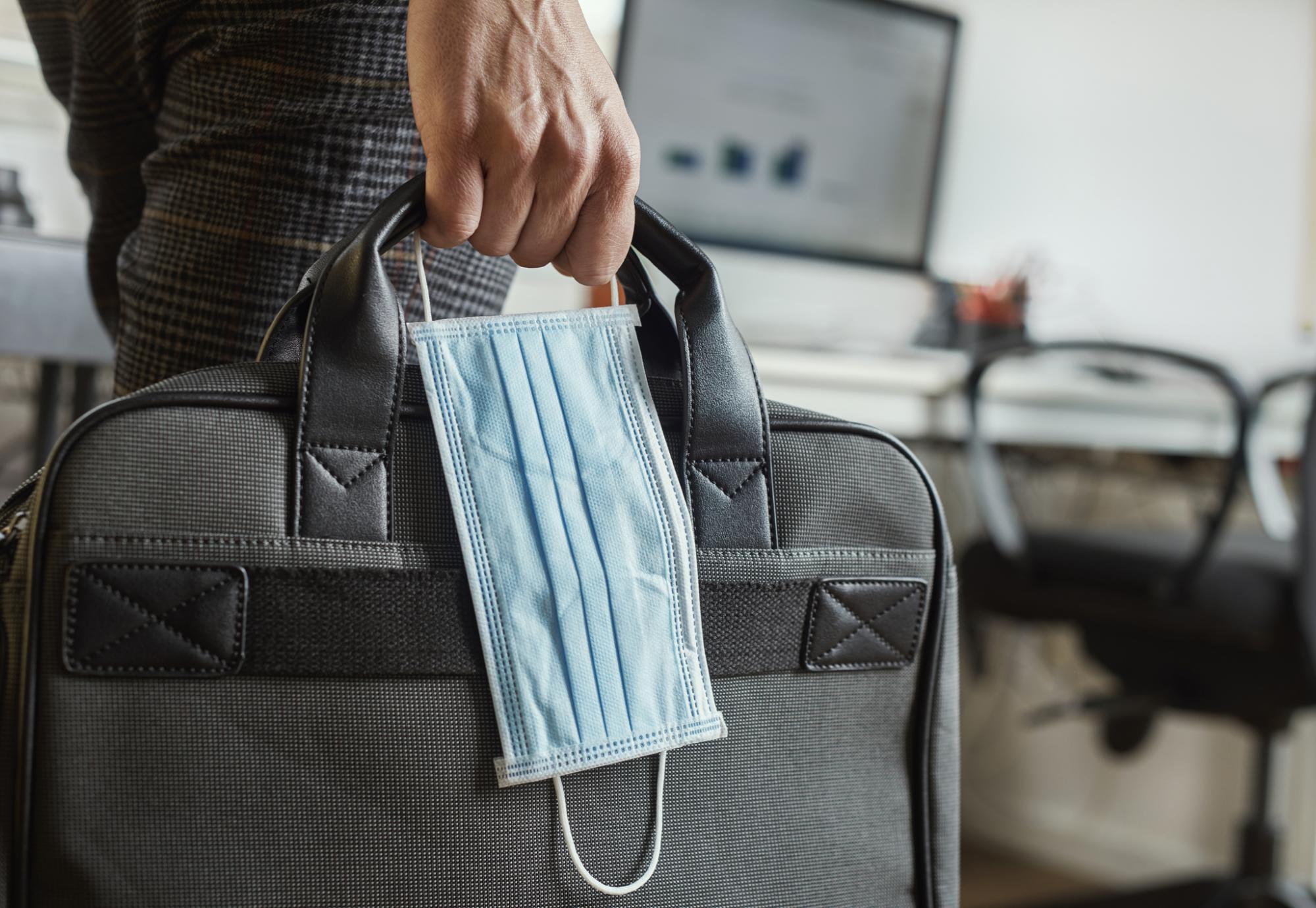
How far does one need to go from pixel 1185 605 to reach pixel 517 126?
1.02 m

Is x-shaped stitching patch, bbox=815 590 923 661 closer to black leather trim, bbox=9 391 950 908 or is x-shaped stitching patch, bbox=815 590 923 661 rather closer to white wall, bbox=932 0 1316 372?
black leather trim, bbox=9 391 950 908

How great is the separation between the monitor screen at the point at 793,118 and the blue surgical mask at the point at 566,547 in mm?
1165

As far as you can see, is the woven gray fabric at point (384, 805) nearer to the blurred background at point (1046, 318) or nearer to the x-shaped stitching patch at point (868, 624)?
the x-shaped stitching patch at point (868, 624)

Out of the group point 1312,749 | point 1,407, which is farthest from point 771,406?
point 1312,749

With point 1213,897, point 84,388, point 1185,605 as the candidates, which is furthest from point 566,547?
point 1213,897

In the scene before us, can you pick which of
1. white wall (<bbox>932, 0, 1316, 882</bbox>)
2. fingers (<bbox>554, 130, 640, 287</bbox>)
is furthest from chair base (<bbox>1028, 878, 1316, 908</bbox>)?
fingers (<bbox>554, 130, 640, 287</bbox>)

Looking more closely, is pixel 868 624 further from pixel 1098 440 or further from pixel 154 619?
pixel 1098 440

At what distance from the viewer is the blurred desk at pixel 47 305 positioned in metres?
0.85

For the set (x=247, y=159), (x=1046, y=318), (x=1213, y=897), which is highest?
(x=247, y=159)

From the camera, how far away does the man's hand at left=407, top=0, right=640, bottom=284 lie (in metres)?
0.45

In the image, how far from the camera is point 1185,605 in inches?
47.0

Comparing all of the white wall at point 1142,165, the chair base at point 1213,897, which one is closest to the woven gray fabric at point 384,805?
the chair base at point 1213,897

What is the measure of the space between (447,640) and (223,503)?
0.10m

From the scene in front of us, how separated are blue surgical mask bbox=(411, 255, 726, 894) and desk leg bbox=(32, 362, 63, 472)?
696 millimetres
